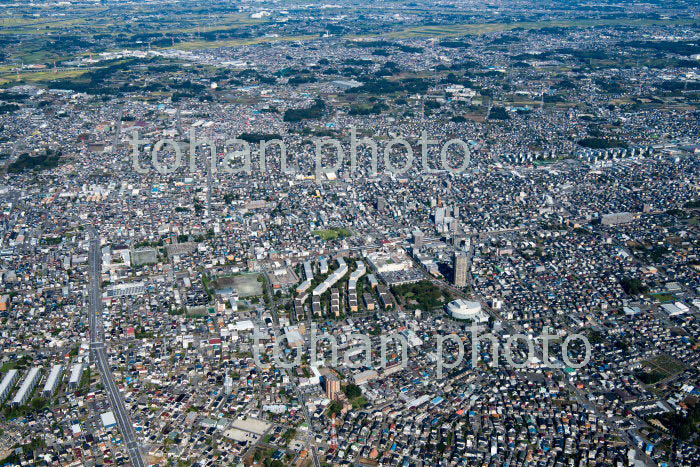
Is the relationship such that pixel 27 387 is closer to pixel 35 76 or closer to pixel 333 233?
pixel 333 233

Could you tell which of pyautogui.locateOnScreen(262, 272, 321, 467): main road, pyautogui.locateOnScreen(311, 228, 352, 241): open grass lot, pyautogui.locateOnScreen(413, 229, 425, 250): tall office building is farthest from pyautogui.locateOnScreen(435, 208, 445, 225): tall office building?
pyautogui.locateOnScreen(262, 272, 321, 467): main road

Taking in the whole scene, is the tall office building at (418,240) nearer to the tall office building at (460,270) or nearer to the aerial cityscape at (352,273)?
the aerial cityscape at (352,273)

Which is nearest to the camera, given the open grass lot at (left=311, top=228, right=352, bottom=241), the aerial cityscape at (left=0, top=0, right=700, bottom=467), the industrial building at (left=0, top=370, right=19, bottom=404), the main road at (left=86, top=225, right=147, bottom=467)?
the main road at (left=86, top=225, right=147, bottom=467)

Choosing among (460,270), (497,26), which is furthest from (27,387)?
(497,26)

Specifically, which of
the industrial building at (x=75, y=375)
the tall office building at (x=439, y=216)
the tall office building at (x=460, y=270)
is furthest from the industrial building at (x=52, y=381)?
the tall office building at (x=439, y=216)

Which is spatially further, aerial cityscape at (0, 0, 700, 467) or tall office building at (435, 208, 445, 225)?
tall office building at (435, 208, 445, 225)

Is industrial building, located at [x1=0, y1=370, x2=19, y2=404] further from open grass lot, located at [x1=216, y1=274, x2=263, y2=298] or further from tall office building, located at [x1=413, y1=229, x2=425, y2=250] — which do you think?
tall office building, located at [x1=413, y1=229, x2=425, y2=250]

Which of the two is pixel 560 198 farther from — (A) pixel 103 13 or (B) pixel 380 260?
(A) pixel 103 13
